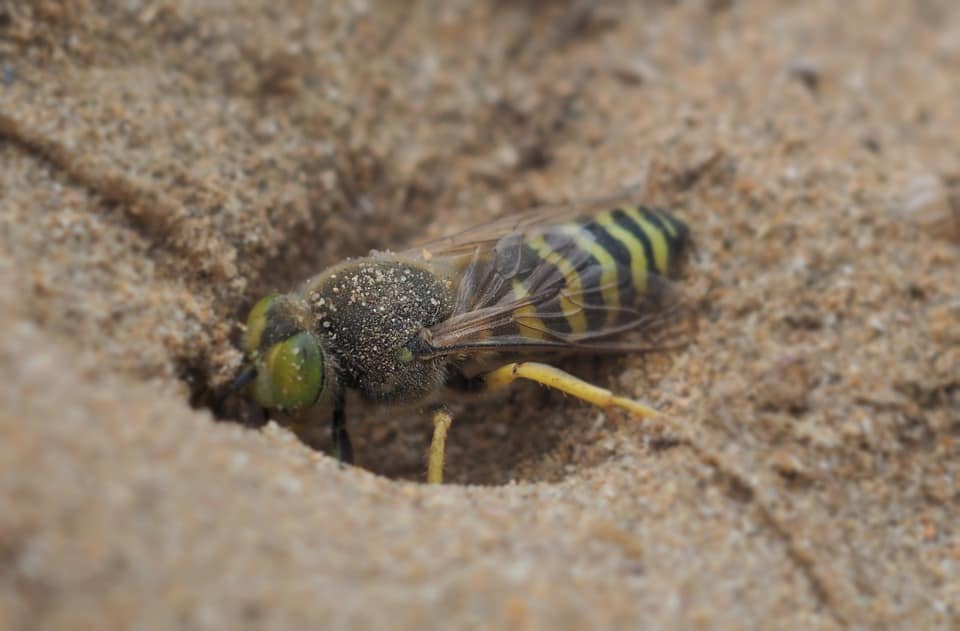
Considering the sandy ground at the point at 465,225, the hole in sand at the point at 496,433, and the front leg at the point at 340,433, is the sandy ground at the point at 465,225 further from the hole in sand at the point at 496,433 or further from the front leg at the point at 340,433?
the front leg at the point at 340,433

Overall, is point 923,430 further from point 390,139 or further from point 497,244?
point 390,139

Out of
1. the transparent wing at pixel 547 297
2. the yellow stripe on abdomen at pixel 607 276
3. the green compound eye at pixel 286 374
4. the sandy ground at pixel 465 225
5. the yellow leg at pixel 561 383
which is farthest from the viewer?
the yellow stripe on abdomen at pixel 607 276

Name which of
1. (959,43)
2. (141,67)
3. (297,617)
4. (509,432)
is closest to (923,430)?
(509,432)

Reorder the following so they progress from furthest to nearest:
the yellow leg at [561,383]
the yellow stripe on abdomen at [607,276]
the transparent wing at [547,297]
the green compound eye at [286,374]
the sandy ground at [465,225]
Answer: the yellow stripe on abdomen at [607,276]
the transparent wing at [547,297]
the yellow leg at [561,383]
the green compound eye at [286,374]
the sandy ground at [465,225]

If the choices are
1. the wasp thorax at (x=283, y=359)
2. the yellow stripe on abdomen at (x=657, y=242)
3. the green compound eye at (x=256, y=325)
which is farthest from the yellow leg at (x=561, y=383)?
the green compound eye at (x=256, y=325)

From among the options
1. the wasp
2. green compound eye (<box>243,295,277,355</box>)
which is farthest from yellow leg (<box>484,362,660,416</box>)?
green compound eye (<box>243,295,277,355</box>)

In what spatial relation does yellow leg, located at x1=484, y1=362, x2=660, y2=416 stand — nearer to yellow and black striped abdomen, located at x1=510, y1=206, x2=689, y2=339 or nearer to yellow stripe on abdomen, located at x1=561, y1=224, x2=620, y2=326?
yellow and black striped abdomen, located at x1=510, y1=206, x2=689, y2=339

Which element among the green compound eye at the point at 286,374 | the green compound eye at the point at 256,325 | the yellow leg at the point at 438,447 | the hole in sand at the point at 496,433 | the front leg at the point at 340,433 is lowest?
the hole in sand at the point at 496,433

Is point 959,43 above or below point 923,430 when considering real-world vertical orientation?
above
